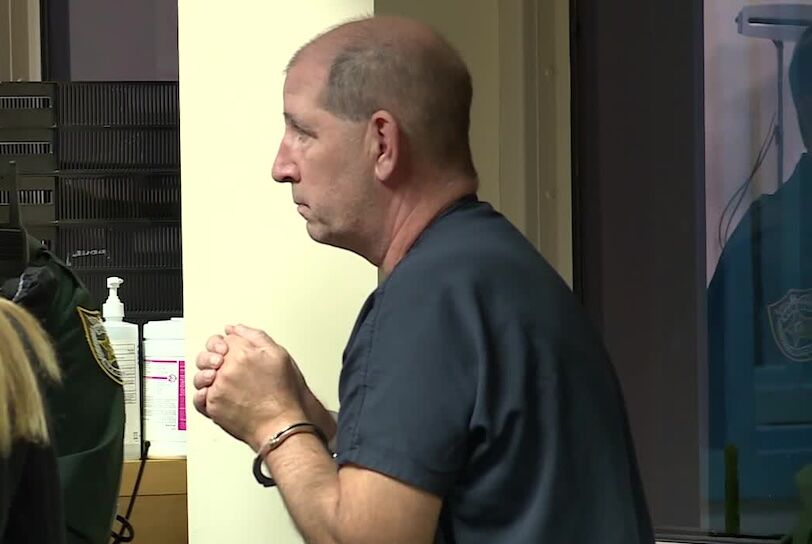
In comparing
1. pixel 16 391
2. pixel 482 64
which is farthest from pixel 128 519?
pixel 482 64

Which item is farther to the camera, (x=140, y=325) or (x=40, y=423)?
(x=140, y=325)

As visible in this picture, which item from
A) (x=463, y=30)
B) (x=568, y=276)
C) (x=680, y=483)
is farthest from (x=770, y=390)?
(x=463, y=30)

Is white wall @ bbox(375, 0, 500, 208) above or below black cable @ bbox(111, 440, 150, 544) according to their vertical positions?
above

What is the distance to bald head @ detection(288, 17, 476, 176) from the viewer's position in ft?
3.59

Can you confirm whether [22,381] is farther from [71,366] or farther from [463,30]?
[463,30]

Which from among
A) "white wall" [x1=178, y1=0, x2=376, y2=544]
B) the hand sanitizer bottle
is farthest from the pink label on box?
"white wall" [x1=178, y1=0, x2=376, y2=544]

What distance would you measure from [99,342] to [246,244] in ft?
0.95

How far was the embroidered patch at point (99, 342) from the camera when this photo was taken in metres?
1.69

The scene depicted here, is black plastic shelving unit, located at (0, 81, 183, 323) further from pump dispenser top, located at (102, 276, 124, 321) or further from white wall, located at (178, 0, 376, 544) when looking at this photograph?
white wall, located at (178, 0, 376, 544)

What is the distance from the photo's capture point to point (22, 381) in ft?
3.79

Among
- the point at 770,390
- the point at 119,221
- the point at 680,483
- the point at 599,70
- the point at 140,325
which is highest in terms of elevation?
the point at 599,70

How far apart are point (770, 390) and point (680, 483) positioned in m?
0.21

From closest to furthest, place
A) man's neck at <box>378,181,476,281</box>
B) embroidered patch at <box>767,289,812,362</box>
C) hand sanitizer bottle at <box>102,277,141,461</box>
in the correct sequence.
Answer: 1. man's neck at <box>378,181,476,281</box>
2. hand sanitizer bottle at <box>102,277,141,461</box>
3. embroidered patch at <box>767,289,812,362</box>

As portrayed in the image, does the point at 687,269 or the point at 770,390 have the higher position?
the point at 687,269
